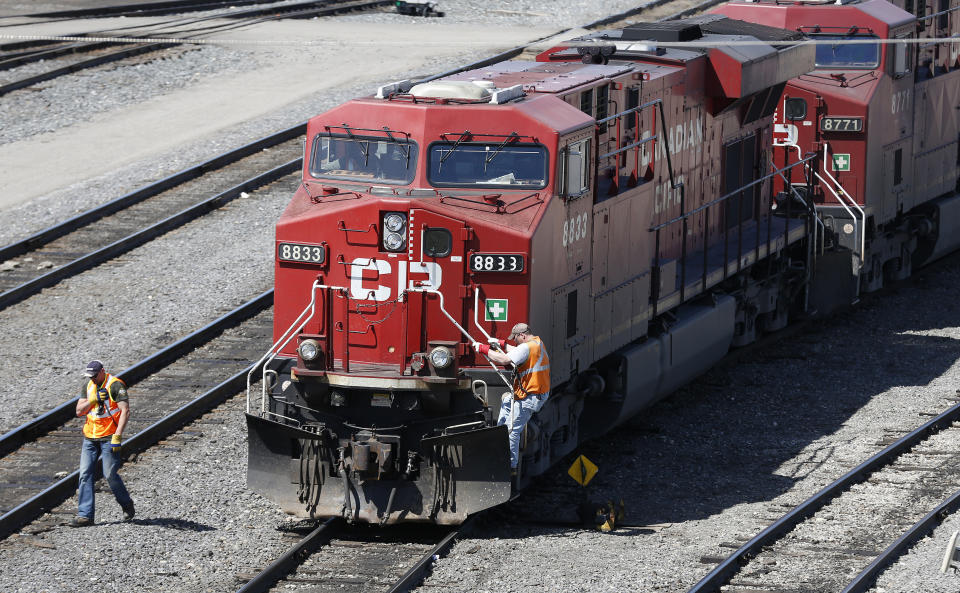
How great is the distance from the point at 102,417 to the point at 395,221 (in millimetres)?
3136

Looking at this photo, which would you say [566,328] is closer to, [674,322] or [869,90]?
[674,322]

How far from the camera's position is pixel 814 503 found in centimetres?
1429

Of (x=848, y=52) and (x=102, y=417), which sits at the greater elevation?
(x=848, y=52)

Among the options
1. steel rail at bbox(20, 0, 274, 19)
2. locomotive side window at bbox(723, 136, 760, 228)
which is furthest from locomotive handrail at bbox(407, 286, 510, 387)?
steel rail at bbox(20, 0, 274, 19)

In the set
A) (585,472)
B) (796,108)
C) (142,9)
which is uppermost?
(142,9)

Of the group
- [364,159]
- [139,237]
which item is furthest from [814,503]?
[139,237]

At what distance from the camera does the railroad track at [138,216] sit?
20.9 metres

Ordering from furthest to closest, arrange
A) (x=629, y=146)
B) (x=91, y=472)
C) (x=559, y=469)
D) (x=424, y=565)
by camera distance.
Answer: (x=559, y=469), (x=629, y=146), (x=91, y=472), (x=424, y=565)

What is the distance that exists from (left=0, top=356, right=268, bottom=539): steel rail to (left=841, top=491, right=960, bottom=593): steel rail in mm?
7069

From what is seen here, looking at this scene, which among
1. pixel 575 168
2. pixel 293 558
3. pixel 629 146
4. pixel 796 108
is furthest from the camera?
pixel 796 108

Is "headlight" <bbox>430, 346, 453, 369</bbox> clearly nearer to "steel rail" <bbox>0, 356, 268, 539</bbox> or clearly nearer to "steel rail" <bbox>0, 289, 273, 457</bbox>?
"steel rail" <bbox>0, 356, 268, 539</bbox>

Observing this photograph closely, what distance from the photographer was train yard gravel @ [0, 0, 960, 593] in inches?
498

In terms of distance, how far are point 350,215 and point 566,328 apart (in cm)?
230

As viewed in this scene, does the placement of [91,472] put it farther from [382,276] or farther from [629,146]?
[629,146]
